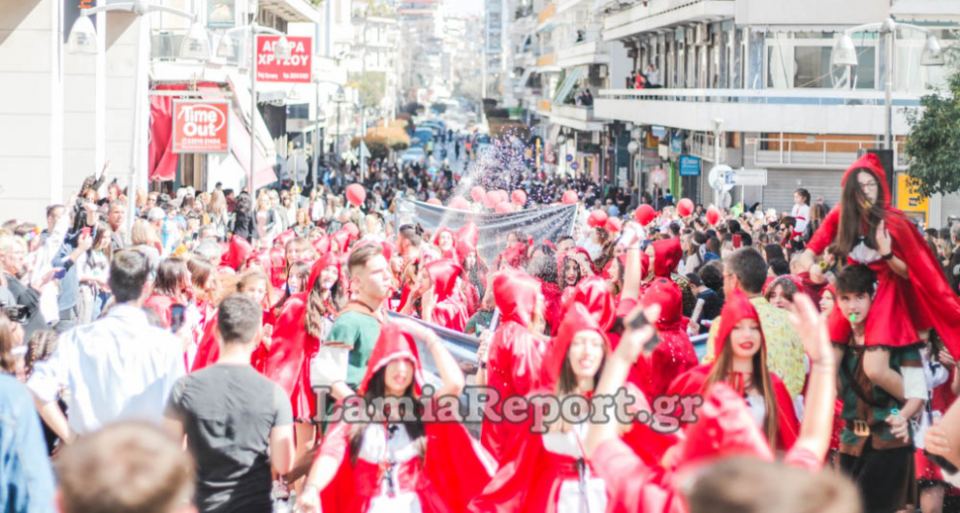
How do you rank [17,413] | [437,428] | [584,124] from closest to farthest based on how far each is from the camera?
[17,413] < [437,428] < [584,124]

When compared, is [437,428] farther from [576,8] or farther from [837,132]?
[576,8]

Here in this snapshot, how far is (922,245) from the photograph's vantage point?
26.7ft

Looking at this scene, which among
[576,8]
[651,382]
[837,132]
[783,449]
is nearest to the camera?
Result: [783,449]

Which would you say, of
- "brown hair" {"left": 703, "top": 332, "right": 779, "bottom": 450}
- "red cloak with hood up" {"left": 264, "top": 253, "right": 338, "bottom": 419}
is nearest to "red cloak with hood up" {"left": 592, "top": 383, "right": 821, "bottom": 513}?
"brown hair" {"left": 703, "top": 332, "right": 779, "bottom": 450}

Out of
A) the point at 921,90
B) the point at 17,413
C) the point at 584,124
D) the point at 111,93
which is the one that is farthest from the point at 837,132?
the point at 17,413

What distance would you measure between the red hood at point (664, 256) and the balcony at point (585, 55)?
54.7 metres

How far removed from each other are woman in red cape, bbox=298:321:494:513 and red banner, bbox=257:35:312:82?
2916 cm

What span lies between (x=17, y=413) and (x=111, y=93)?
81.6 feet

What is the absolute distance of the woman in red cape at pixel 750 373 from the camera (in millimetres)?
6465

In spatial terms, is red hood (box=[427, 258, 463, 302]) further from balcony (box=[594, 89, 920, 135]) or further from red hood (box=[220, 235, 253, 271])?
balcony (box=[594, 89, 920, 135])

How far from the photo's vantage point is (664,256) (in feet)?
36.0

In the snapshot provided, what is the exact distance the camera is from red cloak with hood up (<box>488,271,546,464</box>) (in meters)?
7.94

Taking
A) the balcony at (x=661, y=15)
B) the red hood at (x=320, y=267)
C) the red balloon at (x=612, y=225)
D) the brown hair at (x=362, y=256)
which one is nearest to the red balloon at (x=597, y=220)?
the red balloon at (x=612, y=225)

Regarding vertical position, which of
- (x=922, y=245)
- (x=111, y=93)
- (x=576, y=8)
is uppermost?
(x=576, y=8)
